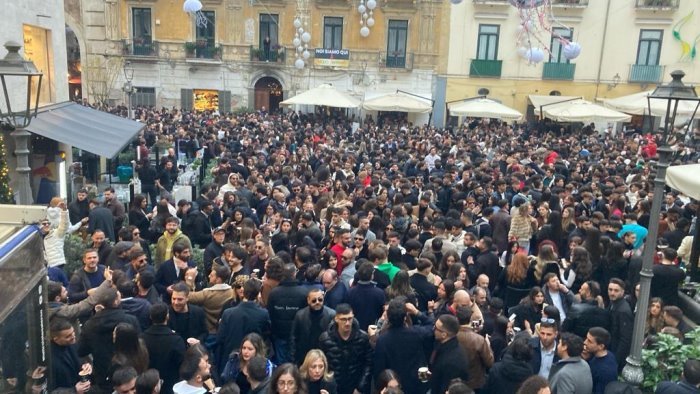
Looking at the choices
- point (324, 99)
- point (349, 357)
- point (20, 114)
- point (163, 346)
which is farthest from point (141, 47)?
point (349, 357)

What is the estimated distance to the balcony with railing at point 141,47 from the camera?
30.5 m

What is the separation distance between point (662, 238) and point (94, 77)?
29048 mm

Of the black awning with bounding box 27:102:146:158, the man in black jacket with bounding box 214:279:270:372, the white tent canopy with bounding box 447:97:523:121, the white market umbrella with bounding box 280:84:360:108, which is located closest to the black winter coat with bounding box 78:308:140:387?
the man in black jacket with bounding box 214:279:270:372

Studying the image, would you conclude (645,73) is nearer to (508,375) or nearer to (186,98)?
(186,98)

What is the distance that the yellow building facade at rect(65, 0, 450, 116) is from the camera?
30250mm

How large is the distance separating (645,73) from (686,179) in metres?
25.8

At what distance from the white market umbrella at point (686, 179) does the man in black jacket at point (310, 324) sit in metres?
3.96

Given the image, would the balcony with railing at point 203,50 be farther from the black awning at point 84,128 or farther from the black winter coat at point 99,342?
the black winter coat at point 99,342

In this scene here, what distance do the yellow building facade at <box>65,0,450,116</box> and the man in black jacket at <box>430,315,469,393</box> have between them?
2617 centimetres

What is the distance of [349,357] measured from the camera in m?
5.14

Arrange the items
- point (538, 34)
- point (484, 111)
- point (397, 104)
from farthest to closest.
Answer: point (538, 34), point (397, 104), point (484, 111)

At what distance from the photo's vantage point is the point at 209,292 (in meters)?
5.81

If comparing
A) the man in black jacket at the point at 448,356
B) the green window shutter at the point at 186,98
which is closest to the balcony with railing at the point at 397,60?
the green window shutter at the point at 186,98

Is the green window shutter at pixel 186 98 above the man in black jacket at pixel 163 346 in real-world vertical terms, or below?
below
